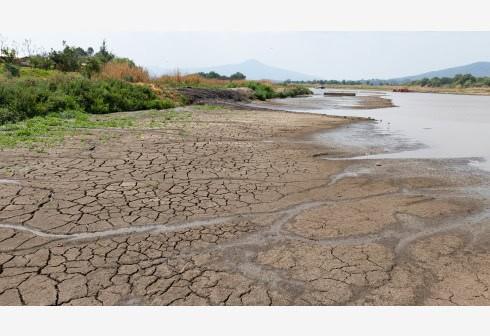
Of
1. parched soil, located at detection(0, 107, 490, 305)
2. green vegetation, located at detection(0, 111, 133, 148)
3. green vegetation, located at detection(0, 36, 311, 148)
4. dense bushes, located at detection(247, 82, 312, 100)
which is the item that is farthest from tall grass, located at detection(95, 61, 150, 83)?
parched soil, located at detection(0, 107, 490, 305)

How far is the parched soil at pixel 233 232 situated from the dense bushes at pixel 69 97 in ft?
17.8

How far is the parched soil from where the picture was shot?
2.98 metres

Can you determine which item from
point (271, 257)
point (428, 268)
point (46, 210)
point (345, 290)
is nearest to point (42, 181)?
point (46, 210)

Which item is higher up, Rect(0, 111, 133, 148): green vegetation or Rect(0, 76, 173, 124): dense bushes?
Rect(0, 76, 173, 124): dense bushes

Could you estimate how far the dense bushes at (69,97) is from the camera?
11812 mm

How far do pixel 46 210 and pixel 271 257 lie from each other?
2958 millimetres

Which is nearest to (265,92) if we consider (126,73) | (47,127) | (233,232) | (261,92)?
(261,92)

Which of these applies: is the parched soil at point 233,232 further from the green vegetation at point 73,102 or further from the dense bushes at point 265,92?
the dense bushes at point 265,92

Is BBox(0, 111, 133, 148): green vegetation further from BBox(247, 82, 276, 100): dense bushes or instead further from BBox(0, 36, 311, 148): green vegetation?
BBox(247, 82, 276, 100): dense bushes

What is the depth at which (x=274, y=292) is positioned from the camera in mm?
2971

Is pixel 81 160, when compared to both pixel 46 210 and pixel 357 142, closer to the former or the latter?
pixel 46 210

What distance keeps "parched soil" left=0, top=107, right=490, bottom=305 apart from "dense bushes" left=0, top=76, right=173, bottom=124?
213 inches

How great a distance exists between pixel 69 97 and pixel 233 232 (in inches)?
480

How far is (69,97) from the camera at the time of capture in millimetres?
13766
